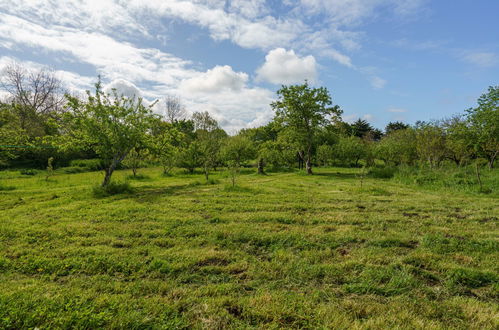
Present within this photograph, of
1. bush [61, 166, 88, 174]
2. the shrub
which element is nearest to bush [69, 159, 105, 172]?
the shrub

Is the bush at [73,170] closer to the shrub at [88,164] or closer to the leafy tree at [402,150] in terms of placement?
the shrub at [88,164]

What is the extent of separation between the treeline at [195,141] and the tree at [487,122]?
64 mm

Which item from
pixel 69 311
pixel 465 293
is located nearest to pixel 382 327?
pixel 465 293

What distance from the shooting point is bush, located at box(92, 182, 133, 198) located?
11.1 meters

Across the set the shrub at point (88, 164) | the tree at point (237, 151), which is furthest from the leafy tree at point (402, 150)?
the shrub at point (88, 164)

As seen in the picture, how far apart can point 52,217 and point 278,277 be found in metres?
7.15

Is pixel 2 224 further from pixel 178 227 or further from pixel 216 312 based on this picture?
pixel 216 312

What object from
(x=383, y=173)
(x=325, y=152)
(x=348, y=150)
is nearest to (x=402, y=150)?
(x=348, y=150)

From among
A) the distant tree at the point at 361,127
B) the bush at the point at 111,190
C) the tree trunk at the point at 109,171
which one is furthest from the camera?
the distant tree at the point at 361,127

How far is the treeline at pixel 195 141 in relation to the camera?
12.7 meters

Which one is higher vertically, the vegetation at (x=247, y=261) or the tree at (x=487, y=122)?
the tree at (x=487, y=122)

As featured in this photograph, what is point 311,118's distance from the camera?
82.7ft

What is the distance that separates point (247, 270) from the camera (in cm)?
423

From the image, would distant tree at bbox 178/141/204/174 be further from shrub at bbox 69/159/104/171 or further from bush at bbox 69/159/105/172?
shrub at bbox 69/159/104/171
